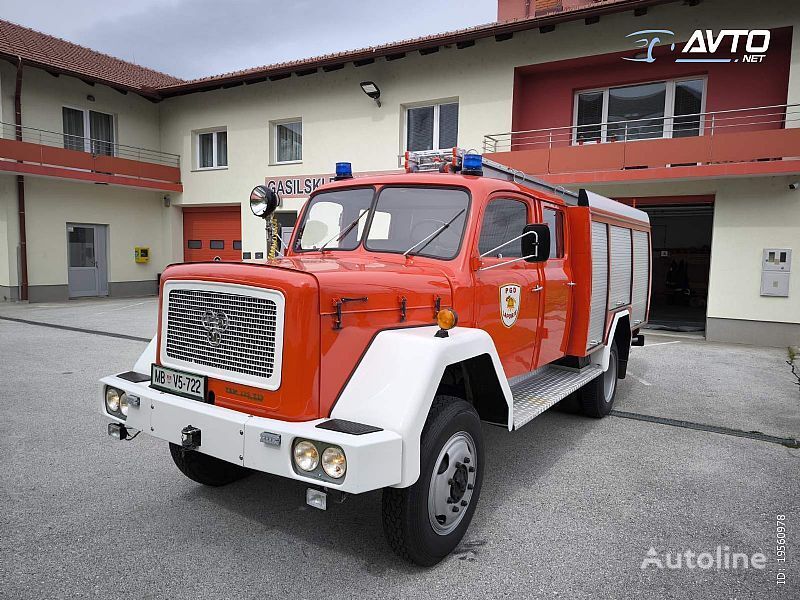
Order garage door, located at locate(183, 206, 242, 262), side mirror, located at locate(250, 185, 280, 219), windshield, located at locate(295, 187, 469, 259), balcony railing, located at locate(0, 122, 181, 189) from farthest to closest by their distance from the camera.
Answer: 1. garage door, located at locate(183, 206, 242, 262)
2. balcony railing, located at locate(0, 122, 181, 189)
3. side mirror, located at locate(250, 185, 280, 219)
4. windshield, located at locate(295, 187, 469, 259)

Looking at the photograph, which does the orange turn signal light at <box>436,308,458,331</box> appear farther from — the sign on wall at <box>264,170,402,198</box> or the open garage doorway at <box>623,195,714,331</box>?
the open garage doorway at <box>623,195,714,331</box>

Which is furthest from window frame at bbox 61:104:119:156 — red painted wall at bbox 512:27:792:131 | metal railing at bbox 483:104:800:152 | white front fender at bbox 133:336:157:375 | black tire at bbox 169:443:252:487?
black tire at bbox 169:443:252:487

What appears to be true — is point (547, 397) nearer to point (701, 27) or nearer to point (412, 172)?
point (412, 172)

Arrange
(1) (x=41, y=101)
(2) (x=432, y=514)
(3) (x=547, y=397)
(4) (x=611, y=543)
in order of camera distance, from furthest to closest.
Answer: (1) (x=41, y=101), (3) (x=547, y=397), (4) (x=611, y=543), (2) (x=432, y=514)

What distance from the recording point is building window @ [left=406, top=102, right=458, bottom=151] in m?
14.2

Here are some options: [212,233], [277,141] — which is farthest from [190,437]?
[212,233]

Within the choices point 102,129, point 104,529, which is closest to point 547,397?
point 104,529

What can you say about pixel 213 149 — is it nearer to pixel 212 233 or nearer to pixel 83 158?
pixel 212 233

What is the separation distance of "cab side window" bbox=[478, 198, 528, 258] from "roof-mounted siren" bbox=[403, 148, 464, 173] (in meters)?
0.49

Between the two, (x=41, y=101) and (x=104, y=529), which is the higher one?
(x=41, y=101)

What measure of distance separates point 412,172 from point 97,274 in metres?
16.7

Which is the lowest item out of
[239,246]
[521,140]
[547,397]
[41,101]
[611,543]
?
[611,543]

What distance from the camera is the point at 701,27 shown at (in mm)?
11281

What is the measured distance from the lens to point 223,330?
2.94 meters
